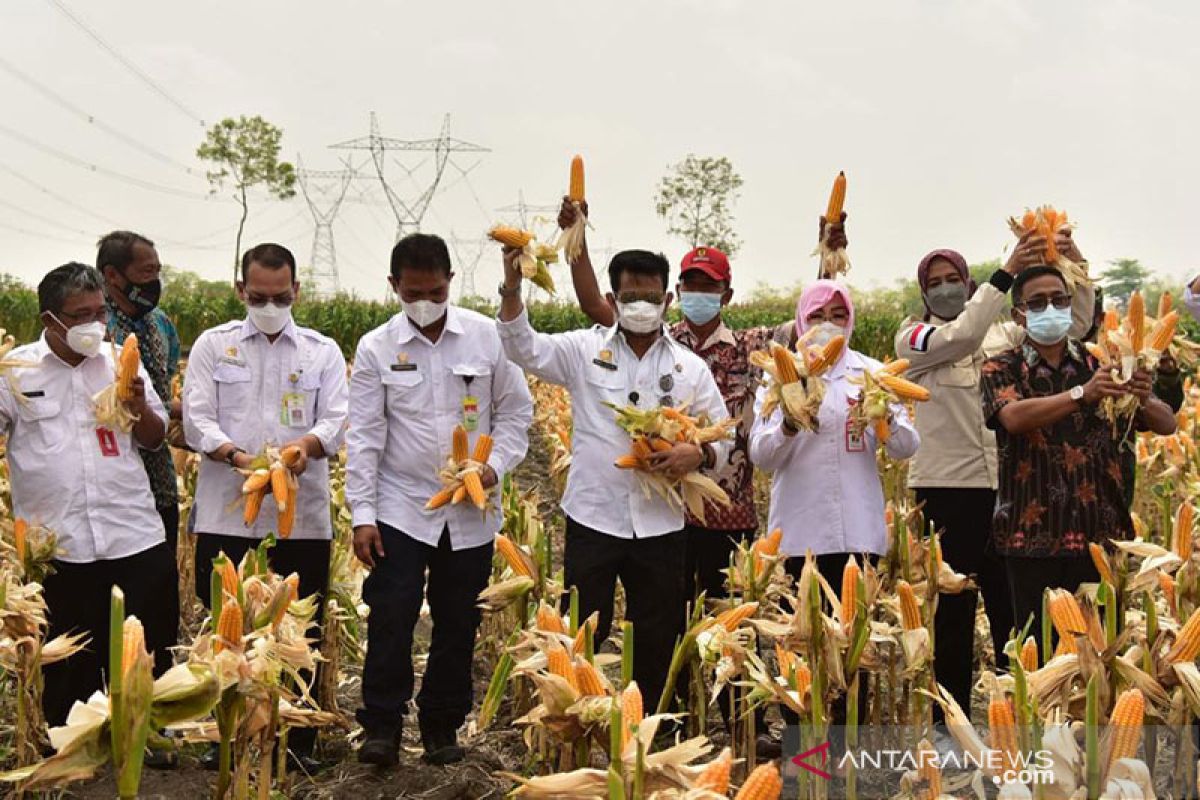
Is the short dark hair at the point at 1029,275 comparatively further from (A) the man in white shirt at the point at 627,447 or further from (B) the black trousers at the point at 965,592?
(A) the man in white shirt at the point at 627,447

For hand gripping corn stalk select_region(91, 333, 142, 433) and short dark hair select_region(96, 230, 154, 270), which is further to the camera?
short dark hair select_region(96, 230, 154, 270)

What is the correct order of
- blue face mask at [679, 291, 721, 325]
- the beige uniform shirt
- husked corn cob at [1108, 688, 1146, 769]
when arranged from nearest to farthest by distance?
husked corn cob at [1108, 688, 1146, 769]
the beige uniform shirt
blue face mask at [679, 291, 721, 325]

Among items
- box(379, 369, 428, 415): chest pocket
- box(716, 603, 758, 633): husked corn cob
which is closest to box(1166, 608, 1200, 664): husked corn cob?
box(716, 603, 758, 633): husked corn cob

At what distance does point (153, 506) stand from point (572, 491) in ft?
5.43

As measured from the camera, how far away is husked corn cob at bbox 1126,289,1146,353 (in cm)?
412

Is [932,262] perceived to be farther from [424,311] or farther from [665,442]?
[424,311]

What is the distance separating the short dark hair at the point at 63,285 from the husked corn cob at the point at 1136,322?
3853 millimetres

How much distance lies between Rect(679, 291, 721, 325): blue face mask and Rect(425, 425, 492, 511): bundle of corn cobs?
1.17 m

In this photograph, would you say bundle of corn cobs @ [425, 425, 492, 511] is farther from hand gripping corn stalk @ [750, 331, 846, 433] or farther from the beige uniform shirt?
the beige uniform shirt

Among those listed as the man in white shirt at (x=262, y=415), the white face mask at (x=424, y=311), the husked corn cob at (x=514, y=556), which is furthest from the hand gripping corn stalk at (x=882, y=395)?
the man in white shirt at (x=262, y=415)

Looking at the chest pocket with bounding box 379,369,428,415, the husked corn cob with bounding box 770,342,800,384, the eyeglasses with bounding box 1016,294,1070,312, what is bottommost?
the chest pocket with bounding box 379,369,428,415

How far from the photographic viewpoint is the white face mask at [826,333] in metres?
4.56

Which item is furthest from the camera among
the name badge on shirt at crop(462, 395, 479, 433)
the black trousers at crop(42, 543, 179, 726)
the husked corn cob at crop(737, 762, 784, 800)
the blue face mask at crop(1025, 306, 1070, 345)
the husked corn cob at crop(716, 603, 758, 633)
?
the name badge on shirt at crop(462, 395, 479, 433)

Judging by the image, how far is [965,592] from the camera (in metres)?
4.73
